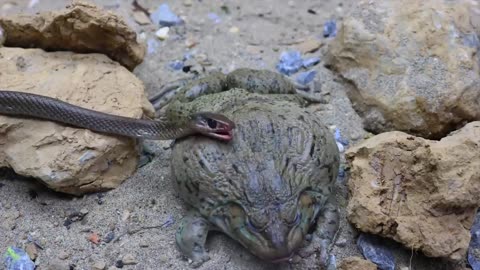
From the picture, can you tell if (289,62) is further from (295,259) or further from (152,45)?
(295,259)

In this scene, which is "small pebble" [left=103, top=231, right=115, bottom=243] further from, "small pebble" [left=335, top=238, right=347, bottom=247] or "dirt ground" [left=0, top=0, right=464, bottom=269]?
"small pebble" [left=335, top=238, right=347, bottom=247]

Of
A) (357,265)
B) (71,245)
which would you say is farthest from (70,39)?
(357,265)

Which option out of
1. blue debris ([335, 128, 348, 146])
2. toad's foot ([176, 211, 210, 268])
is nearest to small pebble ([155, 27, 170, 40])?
blue debris ([335, 128, 348, 146])

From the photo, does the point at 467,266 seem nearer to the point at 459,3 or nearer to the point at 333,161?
the point at 333,161

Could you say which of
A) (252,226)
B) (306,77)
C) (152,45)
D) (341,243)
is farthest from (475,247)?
(152,45)

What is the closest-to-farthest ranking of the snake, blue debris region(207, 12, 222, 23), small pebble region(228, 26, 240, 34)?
the snake, small pebble region(228, 26, 240, 34), blue debris region(207, 12, 222, 23)

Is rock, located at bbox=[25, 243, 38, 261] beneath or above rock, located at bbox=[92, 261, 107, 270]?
above
